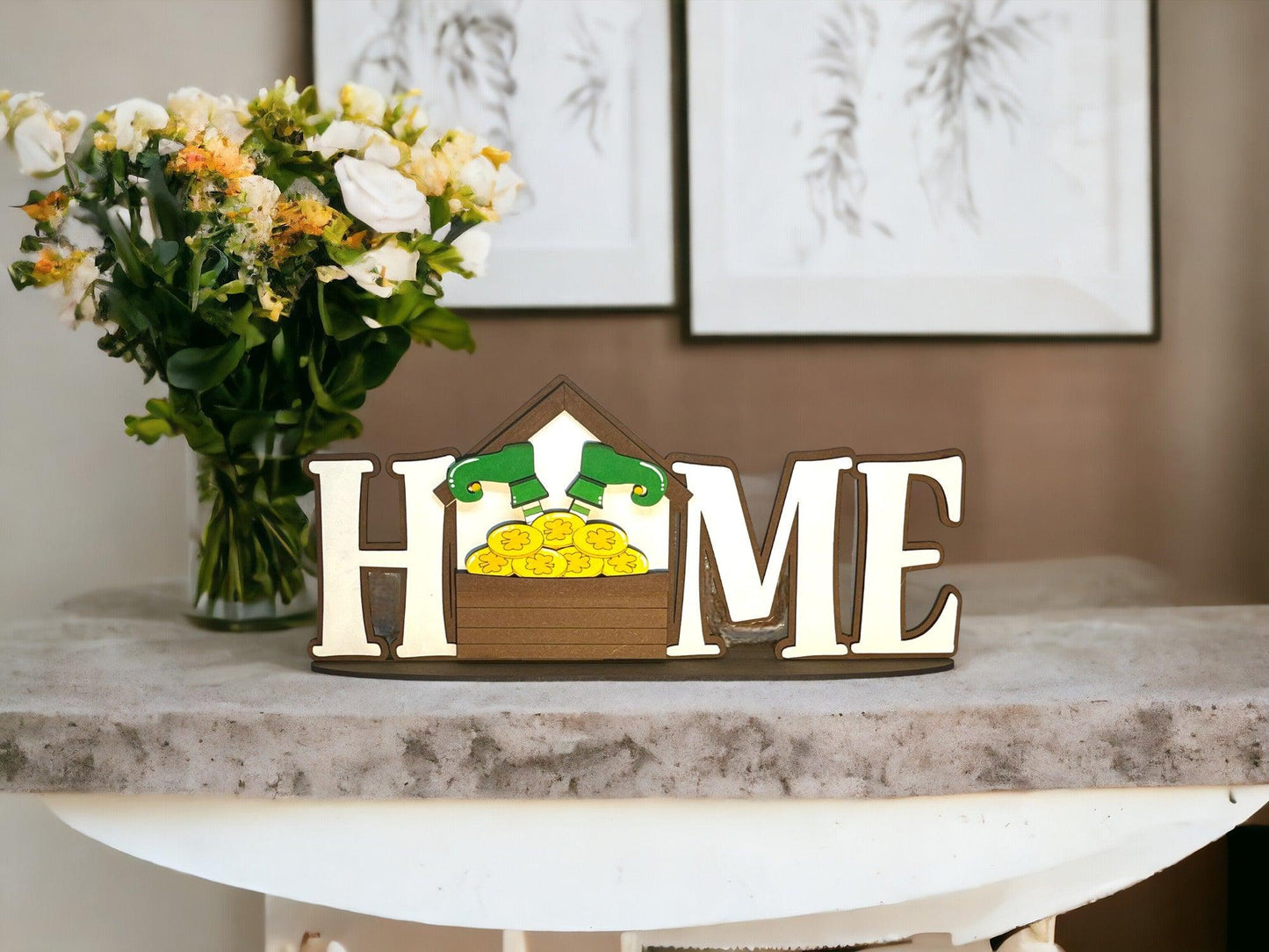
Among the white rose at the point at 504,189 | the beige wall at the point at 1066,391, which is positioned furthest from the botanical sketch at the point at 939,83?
the white rose at the point at 504,189

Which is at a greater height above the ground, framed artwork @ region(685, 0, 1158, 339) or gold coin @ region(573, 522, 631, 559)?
framed artwork @ region(685, 0, 1158, 339)

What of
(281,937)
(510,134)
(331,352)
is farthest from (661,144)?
(281,937)

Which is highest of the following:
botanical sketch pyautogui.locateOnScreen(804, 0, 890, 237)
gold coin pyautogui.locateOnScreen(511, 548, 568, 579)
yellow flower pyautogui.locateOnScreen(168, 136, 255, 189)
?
botanical sketch pyautogui.locateOnScreen(804, 0, 890, 237)

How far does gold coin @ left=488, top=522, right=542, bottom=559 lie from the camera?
766 mm

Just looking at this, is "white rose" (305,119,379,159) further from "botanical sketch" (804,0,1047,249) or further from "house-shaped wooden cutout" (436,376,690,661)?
"botanical sketch" (804,0,1047,249)

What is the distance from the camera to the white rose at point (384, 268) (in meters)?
0.80

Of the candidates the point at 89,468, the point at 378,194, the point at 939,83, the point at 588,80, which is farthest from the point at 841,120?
the point at 89,468

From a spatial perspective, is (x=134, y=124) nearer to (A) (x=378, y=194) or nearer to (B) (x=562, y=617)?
(A) (x=378, y=194)

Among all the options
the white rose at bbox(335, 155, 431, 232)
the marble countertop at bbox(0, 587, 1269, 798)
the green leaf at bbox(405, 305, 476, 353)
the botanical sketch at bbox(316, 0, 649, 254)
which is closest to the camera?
the marble countertop at bbox(0, 587, 1269, 798)

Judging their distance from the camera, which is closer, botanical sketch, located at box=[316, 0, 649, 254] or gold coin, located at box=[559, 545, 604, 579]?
gold coin, located at box=[559, 545, 604, 579]

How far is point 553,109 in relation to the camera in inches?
46.4

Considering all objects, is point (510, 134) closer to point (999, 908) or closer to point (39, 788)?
point (39, 788)

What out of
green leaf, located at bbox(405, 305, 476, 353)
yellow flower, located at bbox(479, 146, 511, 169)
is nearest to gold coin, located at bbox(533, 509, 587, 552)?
green leaf, located at bbox(405, 305, 476, 353)

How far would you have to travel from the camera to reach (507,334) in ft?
3.95
